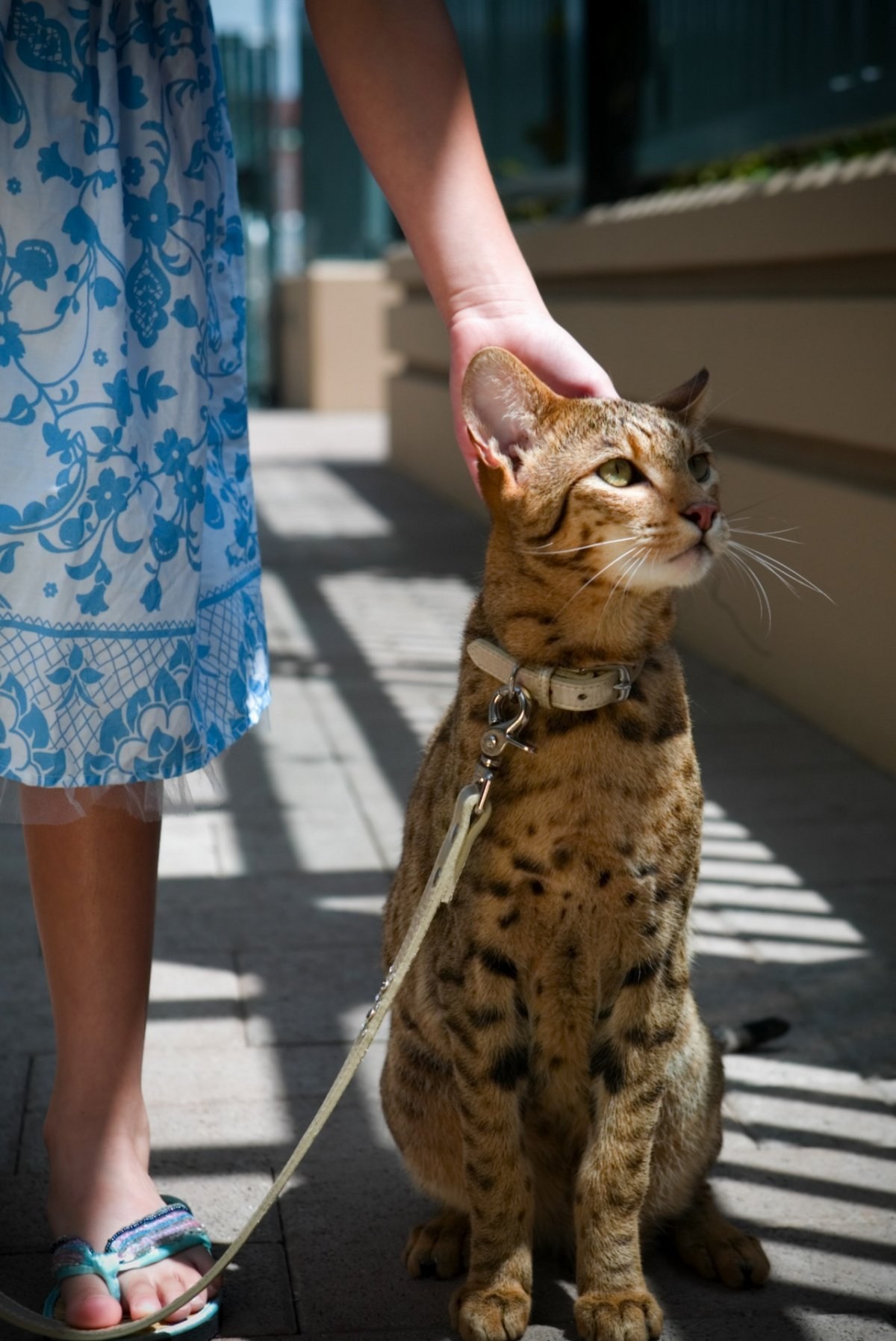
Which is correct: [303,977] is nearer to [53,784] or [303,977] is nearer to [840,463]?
[53,784]

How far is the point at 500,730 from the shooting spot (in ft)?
6.35

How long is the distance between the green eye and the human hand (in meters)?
0.14

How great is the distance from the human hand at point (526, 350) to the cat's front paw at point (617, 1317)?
110cm

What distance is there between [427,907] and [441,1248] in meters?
0.63

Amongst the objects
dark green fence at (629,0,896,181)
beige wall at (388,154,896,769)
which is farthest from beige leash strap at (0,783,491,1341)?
dark green fence at (629,0,896,181)

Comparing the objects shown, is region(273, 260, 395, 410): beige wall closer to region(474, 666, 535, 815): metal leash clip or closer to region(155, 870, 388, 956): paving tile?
region(155, 870, 388, 956): paving tile

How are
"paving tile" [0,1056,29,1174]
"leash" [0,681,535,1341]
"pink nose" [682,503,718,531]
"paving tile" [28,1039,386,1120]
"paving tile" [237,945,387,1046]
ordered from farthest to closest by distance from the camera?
"paving tile" [237,945,387,1046] → "paving tile" [28,1039,386,1120] → "paving tile" [0,1056,29,1174] → "pink nose" [682,503,718,531] → "leash" [0,681,535,1341]

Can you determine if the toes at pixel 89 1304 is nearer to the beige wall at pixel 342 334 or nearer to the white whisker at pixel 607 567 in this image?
the white whisker at pixel 607 567

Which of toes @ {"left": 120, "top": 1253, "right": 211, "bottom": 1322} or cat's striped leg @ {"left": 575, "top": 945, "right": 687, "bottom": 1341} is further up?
cat's striped leg @ {"left": 575, "top": 945, "right": 687, "bottom": 1341}

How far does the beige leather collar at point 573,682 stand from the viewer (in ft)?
6.44

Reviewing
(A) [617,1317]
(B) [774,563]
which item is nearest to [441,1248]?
(A) [617,1317]

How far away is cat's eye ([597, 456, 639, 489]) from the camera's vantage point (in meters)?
1.99

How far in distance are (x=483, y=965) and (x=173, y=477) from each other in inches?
30.3

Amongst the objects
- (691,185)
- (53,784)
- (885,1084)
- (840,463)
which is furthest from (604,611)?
(691,185)
